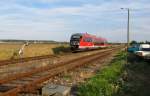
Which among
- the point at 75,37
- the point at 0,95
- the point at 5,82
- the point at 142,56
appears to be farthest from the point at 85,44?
the point at 0,95

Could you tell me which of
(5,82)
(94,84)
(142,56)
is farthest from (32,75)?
(142,56)

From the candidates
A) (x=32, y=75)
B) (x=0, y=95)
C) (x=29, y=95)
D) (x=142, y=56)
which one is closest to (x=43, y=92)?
(x=29, y=95)

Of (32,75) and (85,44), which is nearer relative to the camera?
(32,75)

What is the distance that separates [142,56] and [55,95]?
17.6m

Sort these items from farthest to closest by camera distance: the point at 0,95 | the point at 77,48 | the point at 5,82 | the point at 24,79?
1. the point at 77,48
2. the point at 24,79
3. the point at 5,82
4. the point at 0,95

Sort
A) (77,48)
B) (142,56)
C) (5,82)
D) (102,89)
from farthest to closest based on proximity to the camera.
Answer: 1. (77,48)
2. (142,56)
3. (5,82)
4. (102,89)

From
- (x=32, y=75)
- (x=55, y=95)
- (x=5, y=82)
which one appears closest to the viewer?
(x=55, y=95)

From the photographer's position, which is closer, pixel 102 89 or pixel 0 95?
pixel 0 95

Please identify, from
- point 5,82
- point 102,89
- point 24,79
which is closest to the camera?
point 102,89

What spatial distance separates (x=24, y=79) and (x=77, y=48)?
1468 inches

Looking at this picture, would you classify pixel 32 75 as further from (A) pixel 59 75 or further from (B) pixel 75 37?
(B) pixel 75 37

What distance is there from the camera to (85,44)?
55.1m

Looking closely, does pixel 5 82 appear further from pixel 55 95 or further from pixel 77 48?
pixel 77 48

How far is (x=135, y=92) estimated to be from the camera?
41.1ft
